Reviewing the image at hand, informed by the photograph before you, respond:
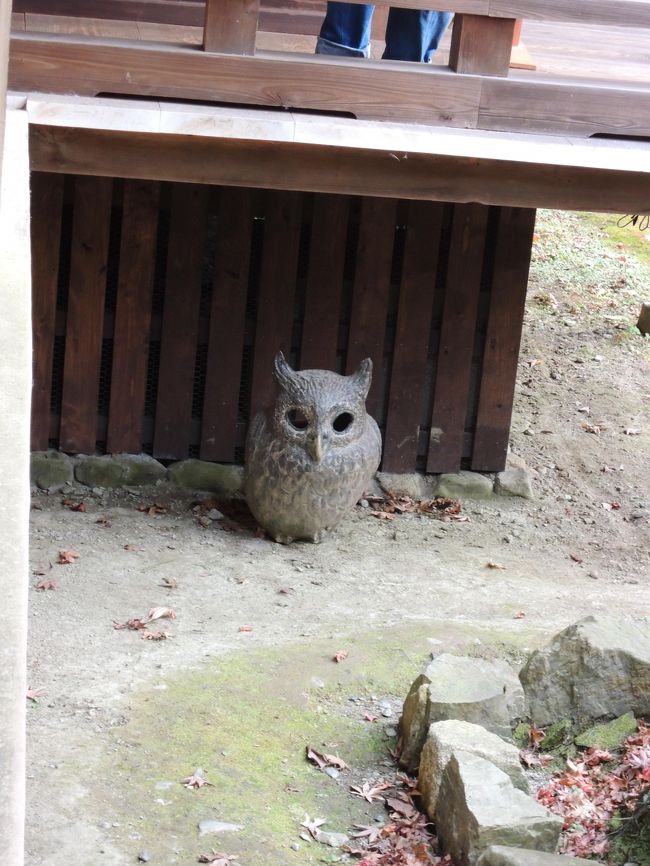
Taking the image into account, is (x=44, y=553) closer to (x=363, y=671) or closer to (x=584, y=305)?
(x=363, y=671)

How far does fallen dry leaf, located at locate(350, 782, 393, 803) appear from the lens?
14.1ft

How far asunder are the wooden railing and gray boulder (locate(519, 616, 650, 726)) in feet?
8.10

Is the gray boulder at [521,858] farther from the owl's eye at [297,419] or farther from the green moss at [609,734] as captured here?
the owl's eye at [297,419]

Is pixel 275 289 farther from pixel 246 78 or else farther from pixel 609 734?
pixel 609 734

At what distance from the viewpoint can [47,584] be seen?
19.3 feet

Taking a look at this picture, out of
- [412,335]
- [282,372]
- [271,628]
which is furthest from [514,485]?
[271,628]

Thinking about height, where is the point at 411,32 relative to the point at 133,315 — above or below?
above

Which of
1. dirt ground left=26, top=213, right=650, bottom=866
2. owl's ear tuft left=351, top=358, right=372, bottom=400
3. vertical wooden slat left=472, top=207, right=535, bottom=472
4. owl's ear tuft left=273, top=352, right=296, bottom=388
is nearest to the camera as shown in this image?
dirt ground left=26, top=213, right=650, bottom=866

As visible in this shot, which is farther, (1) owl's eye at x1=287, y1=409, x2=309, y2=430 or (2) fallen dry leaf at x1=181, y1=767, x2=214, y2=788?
(1) owl's eye at x1=287, y1=409, x2=309, y2=430

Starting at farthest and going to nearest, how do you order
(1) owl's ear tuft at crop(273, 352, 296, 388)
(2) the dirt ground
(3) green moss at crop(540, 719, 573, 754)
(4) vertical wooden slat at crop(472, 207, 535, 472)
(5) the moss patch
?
(4) vertical wooden slat at crop(472, 207, 535, 472) → (1) owl's ear tuft at crop(273, 352, 296, 388) → (3) green moss at crop(540, 719, 573, 754) → (2) the dirt ground → (5) the moss patch

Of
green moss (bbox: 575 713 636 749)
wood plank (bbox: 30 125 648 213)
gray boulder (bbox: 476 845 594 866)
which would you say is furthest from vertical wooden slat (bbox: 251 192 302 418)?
gray boulder (bbox: 476 845 594 866)

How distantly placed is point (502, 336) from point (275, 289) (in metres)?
1.69

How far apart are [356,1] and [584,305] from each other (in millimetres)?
7695

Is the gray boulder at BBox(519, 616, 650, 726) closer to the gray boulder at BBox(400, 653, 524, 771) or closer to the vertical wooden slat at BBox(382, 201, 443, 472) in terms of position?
the gray boulder at BBox(400, 653, 524, 771)
